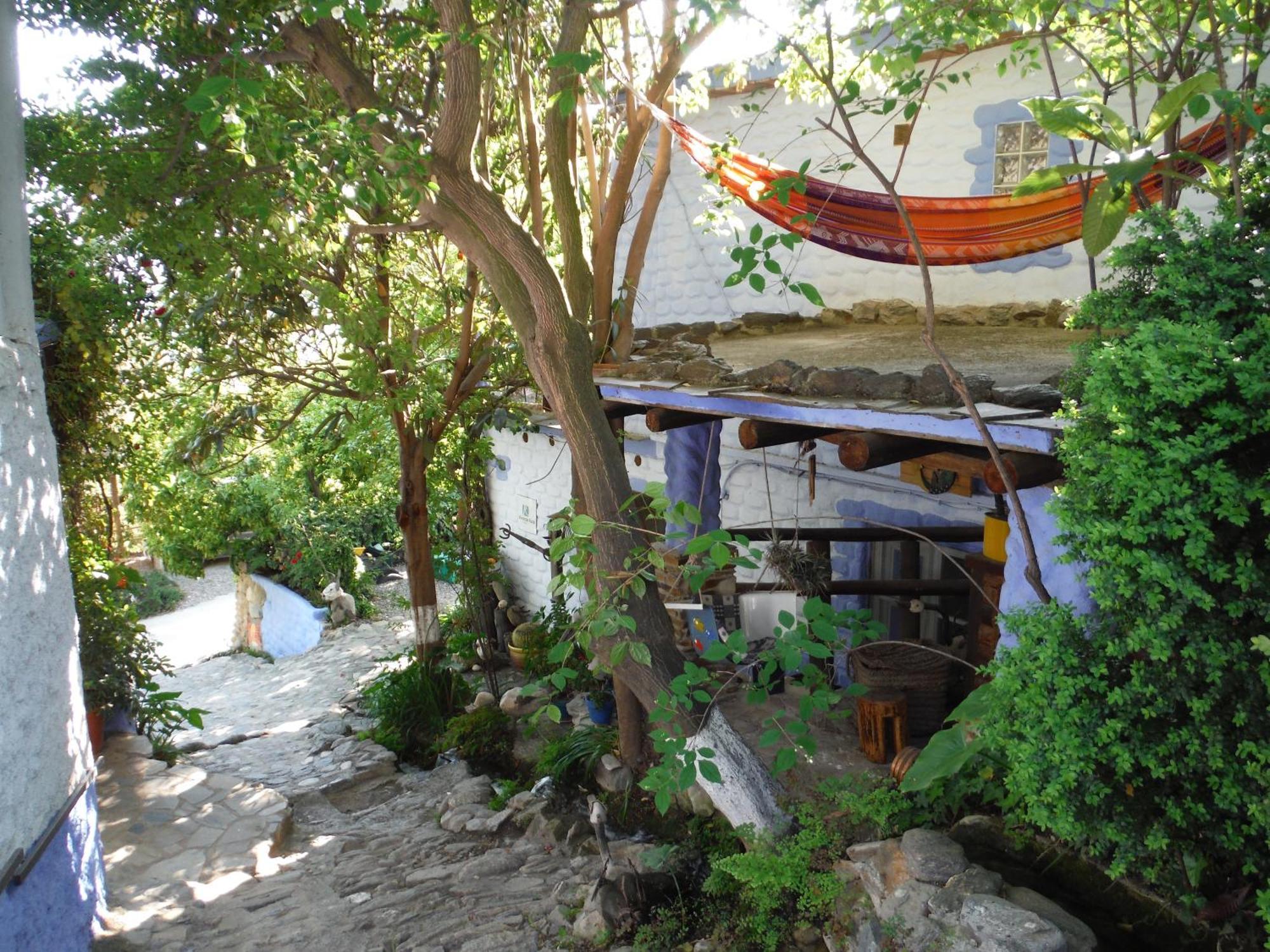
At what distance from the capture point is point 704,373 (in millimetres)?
4836

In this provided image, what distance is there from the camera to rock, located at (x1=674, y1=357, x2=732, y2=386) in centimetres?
476

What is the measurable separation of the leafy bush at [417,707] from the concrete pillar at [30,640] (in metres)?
3.36

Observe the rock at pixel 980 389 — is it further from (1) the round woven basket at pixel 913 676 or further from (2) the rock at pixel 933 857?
(1) the round woven basket at pixel 913 676

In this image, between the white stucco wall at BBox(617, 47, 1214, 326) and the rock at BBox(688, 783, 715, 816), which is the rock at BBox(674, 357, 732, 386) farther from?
the rock at BBox(688, 783, 715, 816)

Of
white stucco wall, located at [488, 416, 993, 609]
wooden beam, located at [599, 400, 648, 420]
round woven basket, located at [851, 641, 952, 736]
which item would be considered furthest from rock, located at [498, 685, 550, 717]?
round woven basket, located at [851, 641, 952, 736]

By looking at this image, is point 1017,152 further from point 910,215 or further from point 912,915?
point 912,915

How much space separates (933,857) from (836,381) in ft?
6.40

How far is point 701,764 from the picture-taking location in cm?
413

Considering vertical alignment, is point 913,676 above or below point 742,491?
below

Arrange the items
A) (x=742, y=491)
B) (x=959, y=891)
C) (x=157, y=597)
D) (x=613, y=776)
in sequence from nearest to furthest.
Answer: (x=959, y=891)
(x=613, y=776)
(x=742, y=491)
(x=157, y=597)

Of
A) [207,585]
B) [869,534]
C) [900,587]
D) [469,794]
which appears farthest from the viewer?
[207,585]

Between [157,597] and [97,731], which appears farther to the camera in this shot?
[157,597]

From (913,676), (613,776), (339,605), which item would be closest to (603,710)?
(613,776)

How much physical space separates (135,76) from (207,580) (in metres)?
15.3
